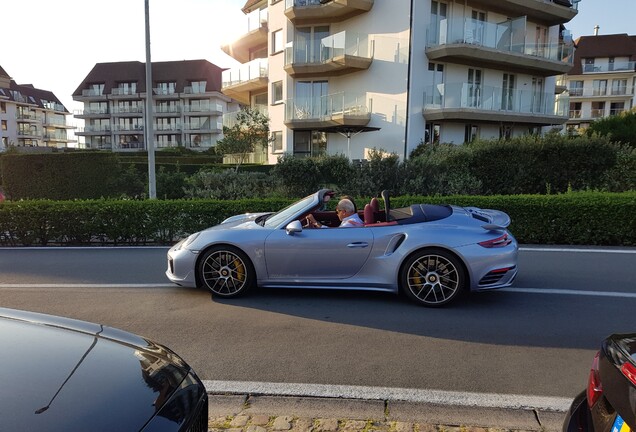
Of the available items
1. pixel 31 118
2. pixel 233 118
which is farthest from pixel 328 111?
pixel 31 118

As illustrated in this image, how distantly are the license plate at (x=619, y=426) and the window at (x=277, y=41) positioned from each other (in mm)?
28149

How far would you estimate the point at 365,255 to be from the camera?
519cm

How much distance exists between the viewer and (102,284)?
6312 mm

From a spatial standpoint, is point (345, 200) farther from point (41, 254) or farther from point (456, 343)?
point (41, 254)

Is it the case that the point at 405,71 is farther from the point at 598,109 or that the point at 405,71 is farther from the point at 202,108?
the point at 202,108

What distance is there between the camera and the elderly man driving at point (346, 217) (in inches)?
217

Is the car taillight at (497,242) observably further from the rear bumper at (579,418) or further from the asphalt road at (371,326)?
the rear bumper at (579,418)

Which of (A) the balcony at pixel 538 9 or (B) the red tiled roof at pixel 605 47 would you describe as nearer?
(A) the balcony at pixel 538 9

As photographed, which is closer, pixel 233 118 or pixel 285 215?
pixel 285 215

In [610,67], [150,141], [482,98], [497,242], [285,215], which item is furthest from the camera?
[610,67]

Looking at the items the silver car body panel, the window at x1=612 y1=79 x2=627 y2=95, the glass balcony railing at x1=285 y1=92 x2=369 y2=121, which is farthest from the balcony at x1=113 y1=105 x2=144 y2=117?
the silver car body panel

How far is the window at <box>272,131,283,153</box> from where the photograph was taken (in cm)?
2764

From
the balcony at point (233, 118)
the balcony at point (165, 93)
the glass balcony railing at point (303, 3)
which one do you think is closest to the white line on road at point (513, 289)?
the balcony at point (233, 118)

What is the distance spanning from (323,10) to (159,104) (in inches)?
2212
